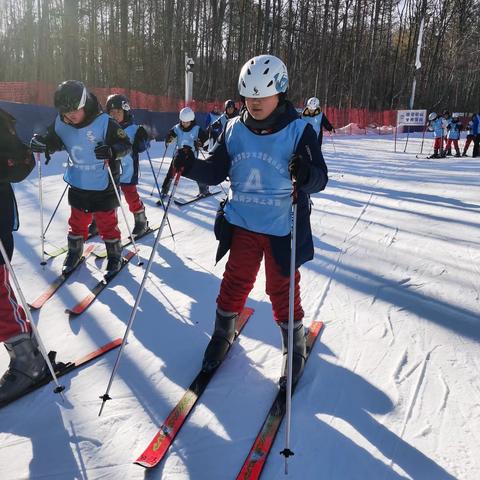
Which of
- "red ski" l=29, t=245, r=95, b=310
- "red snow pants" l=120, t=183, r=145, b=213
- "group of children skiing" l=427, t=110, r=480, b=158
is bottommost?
"red ski" l=29, t=245, r=95, b=310

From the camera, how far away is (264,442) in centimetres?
212

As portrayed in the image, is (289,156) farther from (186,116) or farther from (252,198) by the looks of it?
(186,116)

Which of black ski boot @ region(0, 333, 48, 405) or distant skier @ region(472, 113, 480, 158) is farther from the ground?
distant skier @ region(472, 113, 480, 158)

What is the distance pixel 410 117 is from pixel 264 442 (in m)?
19.9

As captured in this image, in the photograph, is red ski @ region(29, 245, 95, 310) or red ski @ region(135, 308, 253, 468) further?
red ski @ region(29, 245, 95, 310)

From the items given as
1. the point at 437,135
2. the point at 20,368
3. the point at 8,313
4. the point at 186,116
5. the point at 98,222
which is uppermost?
the point at 437,135

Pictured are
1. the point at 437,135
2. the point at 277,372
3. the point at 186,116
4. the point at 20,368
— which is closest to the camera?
the point at 20,368

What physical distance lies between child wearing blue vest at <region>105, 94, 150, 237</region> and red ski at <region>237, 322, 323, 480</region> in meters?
3.76

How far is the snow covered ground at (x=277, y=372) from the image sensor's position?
2055 mm

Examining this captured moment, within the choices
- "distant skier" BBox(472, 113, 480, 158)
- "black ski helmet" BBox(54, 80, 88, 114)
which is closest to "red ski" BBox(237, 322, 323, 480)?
"black ski helmet" BBox(54, 80, 88, 114)

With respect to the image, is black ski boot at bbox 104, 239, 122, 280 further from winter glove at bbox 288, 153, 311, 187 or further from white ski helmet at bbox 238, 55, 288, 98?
winter glove at bbox 288, 153, 311, 187

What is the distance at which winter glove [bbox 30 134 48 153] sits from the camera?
3.73m

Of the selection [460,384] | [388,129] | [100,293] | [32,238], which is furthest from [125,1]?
[460,384]

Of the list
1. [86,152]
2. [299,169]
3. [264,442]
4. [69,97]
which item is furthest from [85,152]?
[264,442]
